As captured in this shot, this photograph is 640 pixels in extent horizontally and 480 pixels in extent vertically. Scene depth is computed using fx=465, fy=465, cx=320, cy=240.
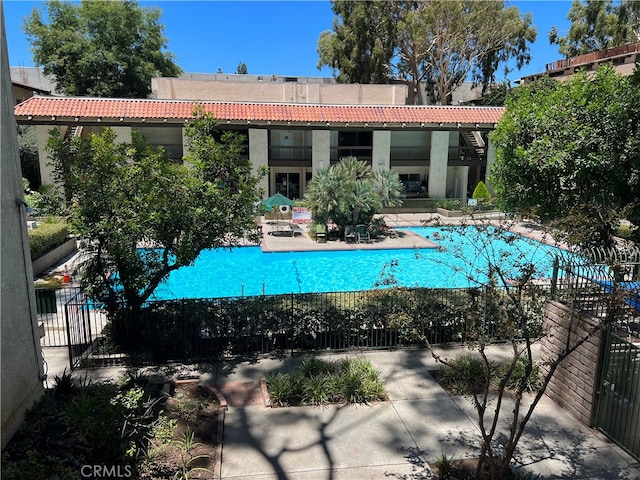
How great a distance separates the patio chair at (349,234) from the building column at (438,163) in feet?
40.5

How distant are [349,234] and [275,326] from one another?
12.6 meters

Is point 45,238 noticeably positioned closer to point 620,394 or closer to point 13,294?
point 13,294

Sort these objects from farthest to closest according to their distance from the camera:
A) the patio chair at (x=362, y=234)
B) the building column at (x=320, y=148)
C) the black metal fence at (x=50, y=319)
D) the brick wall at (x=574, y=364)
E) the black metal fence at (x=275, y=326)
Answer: the building column at (x=320, y=148) → the patio chair at (x=362, y=234) → the black metal fence at (x=50, y=319) → the black metal fence at (x=275, y=326) → the brick wall at (x=574, y=364)

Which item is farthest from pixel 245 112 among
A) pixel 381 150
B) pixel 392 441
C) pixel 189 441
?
pixel 392 441

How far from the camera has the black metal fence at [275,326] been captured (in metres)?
9.29

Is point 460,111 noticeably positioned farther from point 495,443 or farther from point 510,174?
point 495,443

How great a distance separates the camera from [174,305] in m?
9.36

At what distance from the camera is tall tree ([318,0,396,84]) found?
39000 mm

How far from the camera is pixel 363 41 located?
132ft

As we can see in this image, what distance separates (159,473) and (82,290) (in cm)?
463

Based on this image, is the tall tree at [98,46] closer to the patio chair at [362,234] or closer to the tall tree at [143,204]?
the patio chair at [362,234]

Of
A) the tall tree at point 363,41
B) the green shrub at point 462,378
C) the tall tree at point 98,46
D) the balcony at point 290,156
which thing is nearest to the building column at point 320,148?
the balcony at point 290,156

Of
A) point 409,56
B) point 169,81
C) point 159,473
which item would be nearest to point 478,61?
point 409,56

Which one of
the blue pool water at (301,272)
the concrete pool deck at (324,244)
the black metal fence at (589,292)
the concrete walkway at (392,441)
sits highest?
the black metal fence at (589,292)
